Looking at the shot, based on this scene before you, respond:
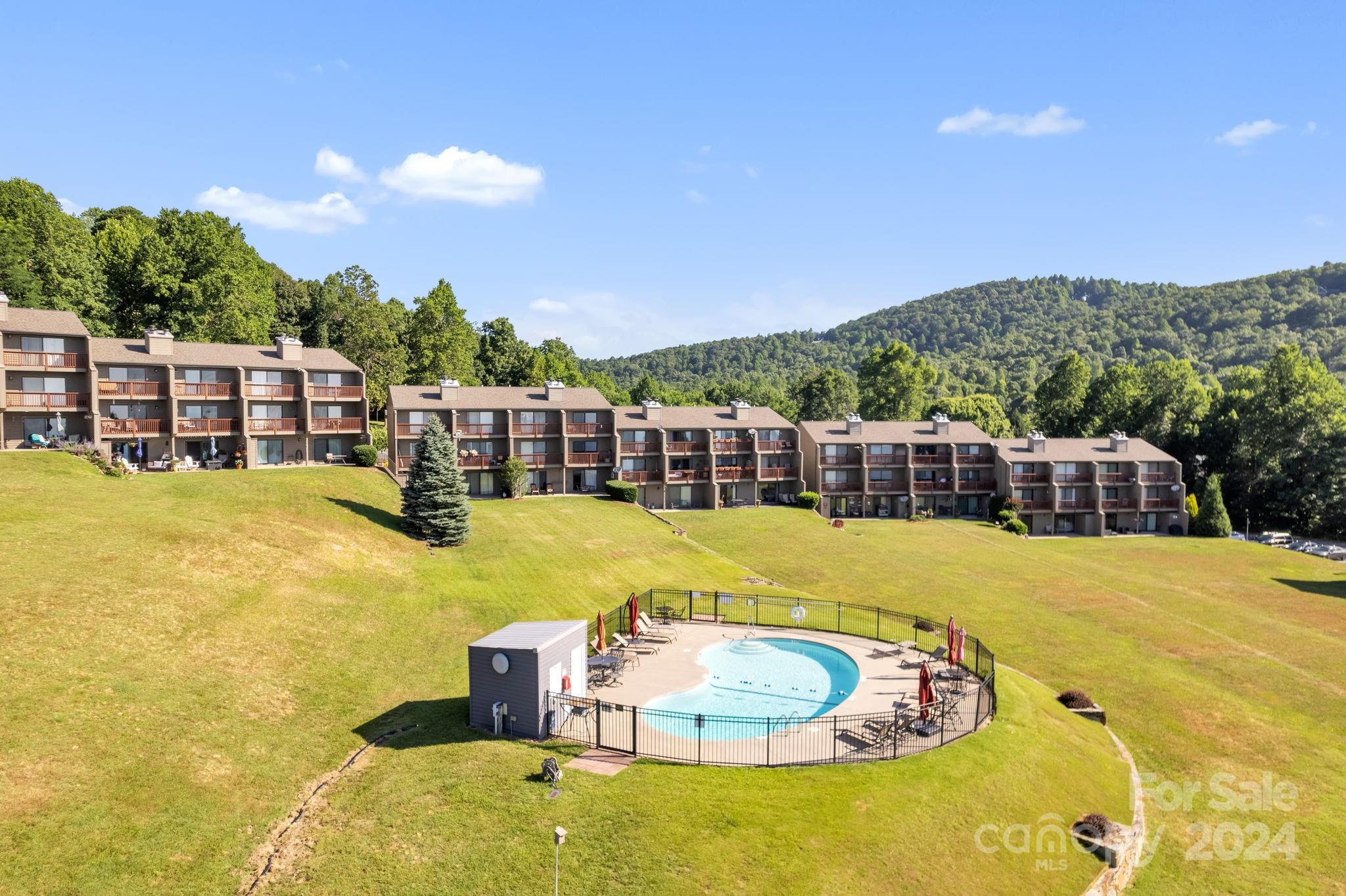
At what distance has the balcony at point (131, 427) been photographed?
161 feet

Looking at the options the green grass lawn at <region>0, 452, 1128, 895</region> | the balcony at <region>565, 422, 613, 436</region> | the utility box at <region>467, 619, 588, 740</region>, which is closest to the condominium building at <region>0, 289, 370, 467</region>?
the balcony at <region>565, 422, 613, 436</region>

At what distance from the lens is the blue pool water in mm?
23234

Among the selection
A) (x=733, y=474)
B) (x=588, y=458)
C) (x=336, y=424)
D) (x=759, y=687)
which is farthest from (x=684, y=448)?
(x=759, y=687)

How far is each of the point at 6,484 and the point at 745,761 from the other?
3587cm

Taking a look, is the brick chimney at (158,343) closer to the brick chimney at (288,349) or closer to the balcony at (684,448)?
the brick chimney at (288,349)

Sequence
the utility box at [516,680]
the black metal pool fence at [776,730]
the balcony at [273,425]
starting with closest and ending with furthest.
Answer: the black metal pool fence at [776,730] → the utility box at [516,680] → the balcony at [273,425]

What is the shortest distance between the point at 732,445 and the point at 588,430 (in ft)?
46.5

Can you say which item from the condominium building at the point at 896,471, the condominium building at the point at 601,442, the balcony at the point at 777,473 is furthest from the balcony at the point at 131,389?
the condominium building at the point at 896,471

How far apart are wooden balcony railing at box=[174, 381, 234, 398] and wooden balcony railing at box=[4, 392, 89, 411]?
17.0 ft

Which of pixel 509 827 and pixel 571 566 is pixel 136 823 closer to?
pixel 509 827

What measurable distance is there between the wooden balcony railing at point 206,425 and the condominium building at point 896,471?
49839 mm

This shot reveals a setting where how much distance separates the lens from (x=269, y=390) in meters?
56.2

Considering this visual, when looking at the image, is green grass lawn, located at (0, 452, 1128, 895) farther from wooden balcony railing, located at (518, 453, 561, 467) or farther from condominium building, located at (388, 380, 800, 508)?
wooden balcony railing, located at (518, 453, 561, 467)

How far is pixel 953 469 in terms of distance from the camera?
75.6 meters
